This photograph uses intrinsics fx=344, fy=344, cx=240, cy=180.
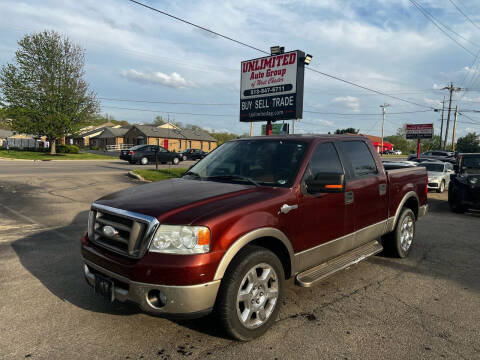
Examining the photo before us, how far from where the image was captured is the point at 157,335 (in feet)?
10.0

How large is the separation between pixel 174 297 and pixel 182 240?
0.43 meters

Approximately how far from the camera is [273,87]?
1620cm

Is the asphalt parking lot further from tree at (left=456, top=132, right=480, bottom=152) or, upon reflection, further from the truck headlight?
tree at (left=456, top=132, right=480, bottom=152)

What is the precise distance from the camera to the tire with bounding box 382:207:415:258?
5219mm

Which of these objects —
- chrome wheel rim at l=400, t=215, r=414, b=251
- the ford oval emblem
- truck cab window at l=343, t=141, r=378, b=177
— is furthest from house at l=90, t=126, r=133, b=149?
the ford oval emblem

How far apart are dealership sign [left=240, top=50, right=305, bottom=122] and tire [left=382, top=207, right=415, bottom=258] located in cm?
1046

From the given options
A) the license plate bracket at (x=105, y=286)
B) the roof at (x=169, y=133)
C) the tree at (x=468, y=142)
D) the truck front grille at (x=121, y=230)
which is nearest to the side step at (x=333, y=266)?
the truck front grille at (x=121, y=230)

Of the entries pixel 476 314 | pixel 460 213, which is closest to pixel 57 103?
pixel 460 213

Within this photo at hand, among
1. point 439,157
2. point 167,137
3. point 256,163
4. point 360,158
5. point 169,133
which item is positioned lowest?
point 256,163

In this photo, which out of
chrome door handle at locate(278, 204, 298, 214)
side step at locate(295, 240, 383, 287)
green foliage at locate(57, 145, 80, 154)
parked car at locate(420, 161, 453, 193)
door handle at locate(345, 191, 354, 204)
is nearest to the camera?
chrome door handle at locate(278, 204, 298, 214)

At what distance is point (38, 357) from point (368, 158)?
4264 mm

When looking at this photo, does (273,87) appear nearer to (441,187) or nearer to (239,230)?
(441,187)

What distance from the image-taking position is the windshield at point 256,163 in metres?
3.59

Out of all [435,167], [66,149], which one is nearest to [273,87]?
[435,167]
